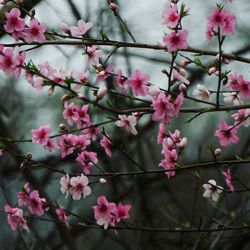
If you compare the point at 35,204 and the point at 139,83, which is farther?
the point at 35,204

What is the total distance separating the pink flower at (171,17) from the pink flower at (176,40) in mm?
46

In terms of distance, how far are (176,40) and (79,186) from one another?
0.72m

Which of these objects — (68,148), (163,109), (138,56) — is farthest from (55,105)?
(163,109)

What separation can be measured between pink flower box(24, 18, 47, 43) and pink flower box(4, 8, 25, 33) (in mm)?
31

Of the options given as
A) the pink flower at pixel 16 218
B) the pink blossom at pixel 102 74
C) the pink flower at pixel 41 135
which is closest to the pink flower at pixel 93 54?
the pink blossom at pixel 102 74

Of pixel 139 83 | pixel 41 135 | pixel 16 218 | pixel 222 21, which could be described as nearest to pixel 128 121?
pixel 139 83

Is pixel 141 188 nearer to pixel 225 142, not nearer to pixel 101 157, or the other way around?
pixel 101 157

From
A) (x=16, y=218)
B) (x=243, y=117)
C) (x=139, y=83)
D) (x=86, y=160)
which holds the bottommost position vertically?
(x=16, y=218)

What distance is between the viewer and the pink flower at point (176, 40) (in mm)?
1959

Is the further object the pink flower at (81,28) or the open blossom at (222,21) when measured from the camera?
the pink flower at (81,28)

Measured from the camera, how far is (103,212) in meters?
2.39

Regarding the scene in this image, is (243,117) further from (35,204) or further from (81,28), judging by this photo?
(35,204)

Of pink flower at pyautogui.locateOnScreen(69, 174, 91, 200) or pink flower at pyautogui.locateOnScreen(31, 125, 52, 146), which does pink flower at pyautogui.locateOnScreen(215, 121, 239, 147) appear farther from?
pink flower at pyautogui.locateOnScreen(31, 125, 52, 146)

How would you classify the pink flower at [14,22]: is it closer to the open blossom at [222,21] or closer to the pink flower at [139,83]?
the pink flower at [139,83]
